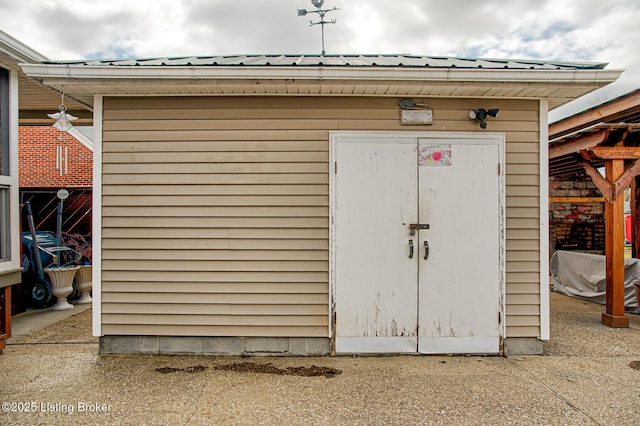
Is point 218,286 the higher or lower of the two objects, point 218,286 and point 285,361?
the higher

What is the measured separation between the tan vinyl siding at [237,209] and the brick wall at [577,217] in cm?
706

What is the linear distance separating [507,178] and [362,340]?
1.95 metres

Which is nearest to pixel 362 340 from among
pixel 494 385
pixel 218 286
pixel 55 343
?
pixel 494 385

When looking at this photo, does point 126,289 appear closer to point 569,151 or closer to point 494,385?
point 494,385

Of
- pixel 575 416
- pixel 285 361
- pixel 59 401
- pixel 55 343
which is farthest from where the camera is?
pixel 55 343

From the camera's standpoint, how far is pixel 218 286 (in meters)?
3.48

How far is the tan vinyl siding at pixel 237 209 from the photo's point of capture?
346 cm

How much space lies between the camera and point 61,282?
17.5 feet

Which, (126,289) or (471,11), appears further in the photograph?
(471,11)

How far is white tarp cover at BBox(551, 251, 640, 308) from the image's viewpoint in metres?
5.60

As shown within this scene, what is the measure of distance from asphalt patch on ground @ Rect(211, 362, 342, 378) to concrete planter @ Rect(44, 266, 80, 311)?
11.1 ft

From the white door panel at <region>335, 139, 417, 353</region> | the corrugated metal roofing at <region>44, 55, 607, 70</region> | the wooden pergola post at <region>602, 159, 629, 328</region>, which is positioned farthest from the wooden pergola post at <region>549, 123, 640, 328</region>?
the white door panel at <region>335, 139, 417, 353</region>

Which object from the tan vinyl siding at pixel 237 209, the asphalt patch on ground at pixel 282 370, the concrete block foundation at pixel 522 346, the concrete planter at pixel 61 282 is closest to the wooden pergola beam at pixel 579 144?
the tan vinyl siding at pixel 237 209

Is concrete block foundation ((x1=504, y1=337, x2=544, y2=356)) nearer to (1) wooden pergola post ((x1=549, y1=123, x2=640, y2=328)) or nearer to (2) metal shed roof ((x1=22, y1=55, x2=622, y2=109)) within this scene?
(1) wooden pergola post ((x1=549, y1=123, x2=640, y2=328))
